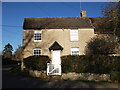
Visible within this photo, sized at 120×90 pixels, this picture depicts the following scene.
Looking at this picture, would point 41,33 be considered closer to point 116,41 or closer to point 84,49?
point 84,49

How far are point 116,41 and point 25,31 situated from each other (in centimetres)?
1309

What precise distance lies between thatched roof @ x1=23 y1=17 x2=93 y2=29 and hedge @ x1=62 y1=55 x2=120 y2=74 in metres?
8.63

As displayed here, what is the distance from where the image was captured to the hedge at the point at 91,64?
1382cm

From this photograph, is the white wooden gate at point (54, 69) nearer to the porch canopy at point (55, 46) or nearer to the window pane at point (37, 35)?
the porch canopy at point (55, 46)

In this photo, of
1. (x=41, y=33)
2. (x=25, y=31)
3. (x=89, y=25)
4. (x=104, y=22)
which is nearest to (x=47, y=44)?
(x=41, y=33)

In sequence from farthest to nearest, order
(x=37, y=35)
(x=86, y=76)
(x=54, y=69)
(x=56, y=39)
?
(x=37, y=35)
(x=56, y=39)
(x=54, y=69)
(x=86, y=76)

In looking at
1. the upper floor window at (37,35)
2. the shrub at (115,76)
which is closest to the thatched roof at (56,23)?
the upper floor window at (37,35)

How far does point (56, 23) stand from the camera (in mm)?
23422

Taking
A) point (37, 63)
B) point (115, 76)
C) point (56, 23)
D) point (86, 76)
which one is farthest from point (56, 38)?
point (115, 76)

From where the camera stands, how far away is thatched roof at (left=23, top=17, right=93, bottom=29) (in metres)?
22.3

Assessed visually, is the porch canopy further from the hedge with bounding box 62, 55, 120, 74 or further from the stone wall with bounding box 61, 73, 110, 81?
the stone wall with bounding box 61, 73, 110, 81

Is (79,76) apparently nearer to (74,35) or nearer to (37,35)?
(74,35)

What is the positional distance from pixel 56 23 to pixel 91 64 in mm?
11322

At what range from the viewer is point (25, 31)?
2184 cm
